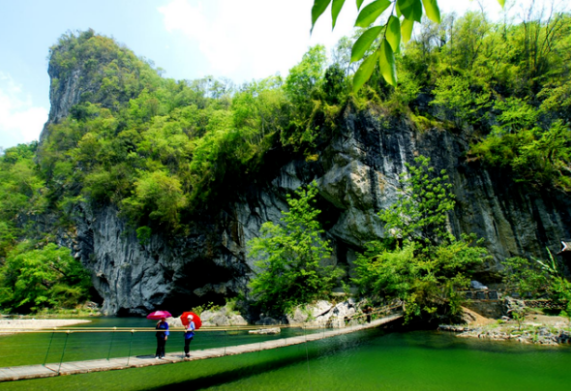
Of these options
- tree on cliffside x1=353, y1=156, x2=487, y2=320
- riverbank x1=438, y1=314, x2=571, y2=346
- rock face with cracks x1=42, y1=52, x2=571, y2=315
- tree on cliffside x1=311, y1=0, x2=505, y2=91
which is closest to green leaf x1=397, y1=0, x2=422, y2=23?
tree on cliffside x1=311, y1=0, x2=505, y2=91

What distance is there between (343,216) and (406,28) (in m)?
18.1

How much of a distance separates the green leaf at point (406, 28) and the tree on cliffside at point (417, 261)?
44.8 feet

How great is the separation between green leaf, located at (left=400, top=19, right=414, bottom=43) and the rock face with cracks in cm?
1648

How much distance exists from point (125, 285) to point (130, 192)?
7951 mm

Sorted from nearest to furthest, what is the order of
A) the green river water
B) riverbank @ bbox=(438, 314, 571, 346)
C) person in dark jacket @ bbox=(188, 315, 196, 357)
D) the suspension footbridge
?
the suspension footbridge, the green river water, person in dark jacket @ bbox=(188, 315, 196, 357), riverbank @ bbox=(438, 314, 571, 346)

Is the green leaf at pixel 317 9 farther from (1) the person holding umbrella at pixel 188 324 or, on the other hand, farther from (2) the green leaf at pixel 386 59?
(1) the person holding umbrella at pixel 188 324

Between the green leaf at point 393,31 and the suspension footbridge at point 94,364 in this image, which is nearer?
the green leaf at point 393,31

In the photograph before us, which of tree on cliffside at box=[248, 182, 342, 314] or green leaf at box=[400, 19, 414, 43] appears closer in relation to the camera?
green leaf at box=[400, 19, 414, 43]

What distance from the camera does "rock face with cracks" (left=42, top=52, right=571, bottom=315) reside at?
52.0 feet

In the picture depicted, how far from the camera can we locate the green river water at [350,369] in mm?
6707

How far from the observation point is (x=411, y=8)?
2.66 feet

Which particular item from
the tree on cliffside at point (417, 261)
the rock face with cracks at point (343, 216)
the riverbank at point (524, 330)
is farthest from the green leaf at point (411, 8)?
the rock face with cracks at point (343, 216)

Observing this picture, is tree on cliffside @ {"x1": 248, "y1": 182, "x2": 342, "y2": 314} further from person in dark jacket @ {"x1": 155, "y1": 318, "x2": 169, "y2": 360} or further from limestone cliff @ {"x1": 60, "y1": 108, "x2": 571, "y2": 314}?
person in dark jacket @ {"x1": 155, "y1": 318, "x2": 169, "y2": 360}

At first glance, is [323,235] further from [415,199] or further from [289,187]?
[415,199]
